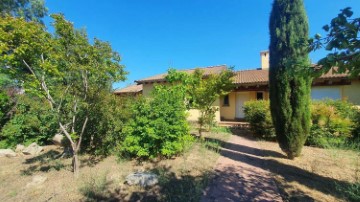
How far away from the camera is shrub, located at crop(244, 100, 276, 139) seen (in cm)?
983

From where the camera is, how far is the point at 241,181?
5.00 meters

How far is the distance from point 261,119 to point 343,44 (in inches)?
345

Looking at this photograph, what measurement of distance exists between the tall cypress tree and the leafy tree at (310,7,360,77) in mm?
4375

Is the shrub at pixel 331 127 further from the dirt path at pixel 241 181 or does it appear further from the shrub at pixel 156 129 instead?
the shrub at pixel 156 129

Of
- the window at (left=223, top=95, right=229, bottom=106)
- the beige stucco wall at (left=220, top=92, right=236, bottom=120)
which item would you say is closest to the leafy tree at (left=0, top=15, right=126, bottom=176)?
the beige stucco wall at (left=220, top=92, right=236, bottom=120)

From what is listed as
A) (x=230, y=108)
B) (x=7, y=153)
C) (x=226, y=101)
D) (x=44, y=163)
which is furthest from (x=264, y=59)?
(x=7, y=153)

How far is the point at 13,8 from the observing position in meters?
16.9

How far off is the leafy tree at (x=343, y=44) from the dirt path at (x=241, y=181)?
10.3ft

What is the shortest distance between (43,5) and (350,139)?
25.5 meters

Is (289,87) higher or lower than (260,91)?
lower

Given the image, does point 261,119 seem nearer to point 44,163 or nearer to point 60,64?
point 60,64

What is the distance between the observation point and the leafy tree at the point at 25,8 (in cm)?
1634

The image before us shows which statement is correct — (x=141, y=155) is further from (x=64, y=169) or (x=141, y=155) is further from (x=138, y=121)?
(x=64, y=169)

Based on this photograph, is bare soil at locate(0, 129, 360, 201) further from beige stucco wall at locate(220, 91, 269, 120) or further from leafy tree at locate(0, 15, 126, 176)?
beige stucco wall at locate(220, 91, 269, 120)
